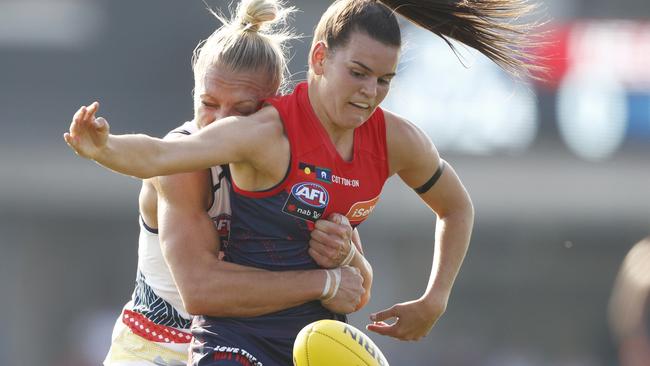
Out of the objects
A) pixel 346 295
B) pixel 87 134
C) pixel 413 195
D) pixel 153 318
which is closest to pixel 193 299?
pixel 153 318

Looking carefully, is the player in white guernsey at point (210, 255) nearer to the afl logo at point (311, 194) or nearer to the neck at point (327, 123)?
the afl logo at point (311, 194)

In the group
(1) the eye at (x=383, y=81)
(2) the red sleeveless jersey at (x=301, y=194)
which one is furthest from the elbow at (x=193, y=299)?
(1) the eye at (x=383, y=81)

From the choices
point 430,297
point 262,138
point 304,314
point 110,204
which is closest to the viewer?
point 262,138

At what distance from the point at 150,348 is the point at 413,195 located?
1215cm

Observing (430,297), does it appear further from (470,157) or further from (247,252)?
(470,157)

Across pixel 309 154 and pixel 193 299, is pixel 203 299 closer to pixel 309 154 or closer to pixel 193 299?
pixel 193 299

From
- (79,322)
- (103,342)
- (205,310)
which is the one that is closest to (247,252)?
(205,310)

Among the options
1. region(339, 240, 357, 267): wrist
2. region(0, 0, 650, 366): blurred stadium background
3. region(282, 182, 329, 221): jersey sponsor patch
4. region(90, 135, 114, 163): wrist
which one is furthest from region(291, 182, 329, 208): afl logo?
region(0, 0, 650, 366): blurred stadium background

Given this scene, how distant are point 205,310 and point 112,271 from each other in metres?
13.7

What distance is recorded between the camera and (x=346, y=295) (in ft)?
15.0

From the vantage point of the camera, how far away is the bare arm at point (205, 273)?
4441 millimetres

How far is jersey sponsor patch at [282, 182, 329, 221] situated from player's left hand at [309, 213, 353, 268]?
0.16ft

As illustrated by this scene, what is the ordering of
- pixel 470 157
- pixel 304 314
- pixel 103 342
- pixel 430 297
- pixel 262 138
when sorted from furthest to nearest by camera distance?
pixel 470 157 < pixel 103 342 < pixel 430 297 < pixel 304 314 < pixel 262 138

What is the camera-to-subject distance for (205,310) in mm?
4480
